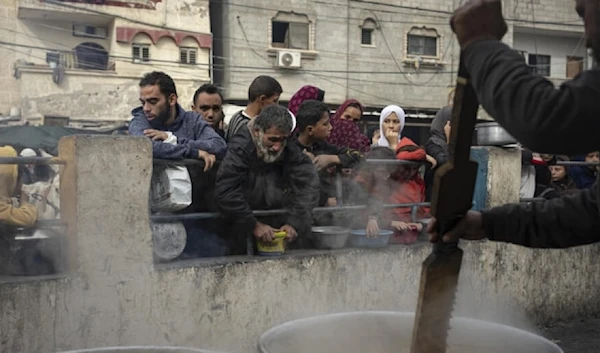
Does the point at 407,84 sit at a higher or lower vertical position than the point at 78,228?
higher

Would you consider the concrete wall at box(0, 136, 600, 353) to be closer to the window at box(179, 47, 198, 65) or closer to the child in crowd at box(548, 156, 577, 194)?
the child in crowd at box(548, 156, 577, 194)

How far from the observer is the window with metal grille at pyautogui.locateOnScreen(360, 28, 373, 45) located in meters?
22.3

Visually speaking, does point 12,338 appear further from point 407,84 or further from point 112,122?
point 407,84

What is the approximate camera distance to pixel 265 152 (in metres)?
4.11

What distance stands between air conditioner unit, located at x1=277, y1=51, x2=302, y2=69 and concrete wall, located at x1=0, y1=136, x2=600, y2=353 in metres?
16.2

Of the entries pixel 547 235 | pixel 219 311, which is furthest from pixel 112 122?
pixel 547 235

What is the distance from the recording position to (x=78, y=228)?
11.6 feet

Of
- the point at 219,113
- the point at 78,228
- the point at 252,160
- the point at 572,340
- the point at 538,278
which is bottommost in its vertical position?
the point at 572,340

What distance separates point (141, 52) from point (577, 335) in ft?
59.1

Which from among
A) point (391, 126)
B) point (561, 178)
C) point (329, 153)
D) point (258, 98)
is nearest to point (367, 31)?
point (561, 178)

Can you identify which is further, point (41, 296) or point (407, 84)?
point (407, 84)

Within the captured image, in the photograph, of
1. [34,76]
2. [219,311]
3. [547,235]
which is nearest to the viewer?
[547,235]

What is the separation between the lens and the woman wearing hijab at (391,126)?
533cm

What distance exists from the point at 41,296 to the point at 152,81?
1.64 m
